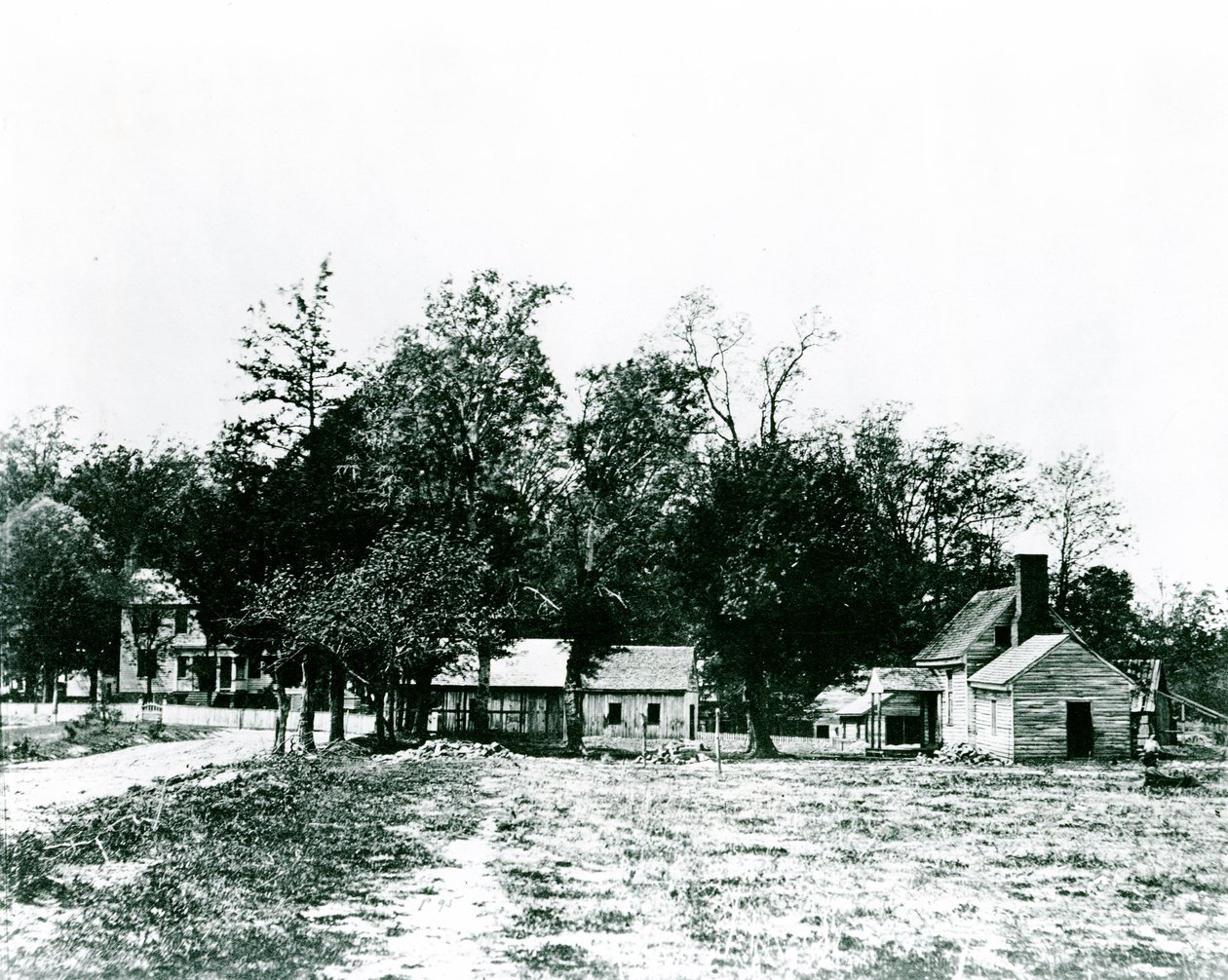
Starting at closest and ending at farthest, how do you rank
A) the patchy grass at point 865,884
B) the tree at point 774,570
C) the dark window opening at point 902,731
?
the patchy grass at point 865,884 < the tree at point 774,570 < the dark window opening at point 902,731

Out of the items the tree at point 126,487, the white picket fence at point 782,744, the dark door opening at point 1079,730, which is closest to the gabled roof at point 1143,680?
the dark door opening at point 1079,730

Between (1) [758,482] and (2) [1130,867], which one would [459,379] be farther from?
(2) [1130,867]

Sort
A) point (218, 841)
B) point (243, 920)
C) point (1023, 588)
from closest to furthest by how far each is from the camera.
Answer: point (243, 920) < point (218, 841) < point (1023, 588)

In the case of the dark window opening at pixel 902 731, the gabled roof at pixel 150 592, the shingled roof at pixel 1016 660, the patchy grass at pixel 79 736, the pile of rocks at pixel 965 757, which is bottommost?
the dark window opening at pixel 902 731

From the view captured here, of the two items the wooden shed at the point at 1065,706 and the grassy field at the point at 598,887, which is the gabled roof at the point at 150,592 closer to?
Answer: the grassy field at the point at 598,887

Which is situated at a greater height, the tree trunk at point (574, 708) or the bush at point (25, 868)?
the bush at point (25, 868)

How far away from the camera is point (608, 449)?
37906 millimetres

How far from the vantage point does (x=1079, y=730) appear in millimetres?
36750

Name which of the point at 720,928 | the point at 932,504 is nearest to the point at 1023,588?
the point at 932,504

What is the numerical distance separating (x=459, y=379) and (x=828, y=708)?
3771cm

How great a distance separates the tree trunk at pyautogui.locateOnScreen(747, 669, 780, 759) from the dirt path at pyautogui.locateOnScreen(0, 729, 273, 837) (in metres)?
18.7

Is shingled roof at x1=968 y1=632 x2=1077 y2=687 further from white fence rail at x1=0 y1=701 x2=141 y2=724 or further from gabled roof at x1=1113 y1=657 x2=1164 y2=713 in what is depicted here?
white fence rail at x1=0 y1=701 x2=141 y2=724

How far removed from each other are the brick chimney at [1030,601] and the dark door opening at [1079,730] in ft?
14.2

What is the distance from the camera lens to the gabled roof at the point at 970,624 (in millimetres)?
42125
